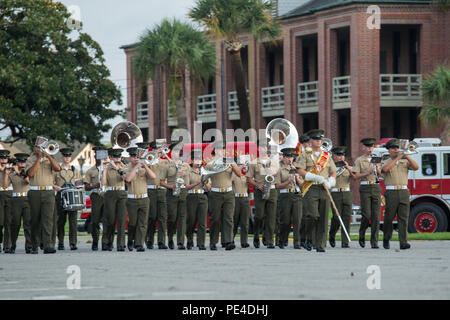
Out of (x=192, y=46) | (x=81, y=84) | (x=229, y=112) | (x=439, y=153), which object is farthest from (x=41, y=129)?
(x=439, y=153)

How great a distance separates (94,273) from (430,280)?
448cm

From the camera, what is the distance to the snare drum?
61.3 feet

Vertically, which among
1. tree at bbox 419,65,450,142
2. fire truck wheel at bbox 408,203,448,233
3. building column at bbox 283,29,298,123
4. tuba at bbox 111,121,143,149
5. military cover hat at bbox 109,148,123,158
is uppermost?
building column at bbox 283,29,298,123

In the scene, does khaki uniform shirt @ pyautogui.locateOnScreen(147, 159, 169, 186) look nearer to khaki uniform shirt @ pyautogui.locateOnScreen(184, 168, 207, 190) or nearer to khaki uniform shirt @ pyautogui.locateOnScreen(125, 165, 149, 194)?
khaki uniform shirt @ pyautogui.locateOnScreen(184, 168, 207, 190)

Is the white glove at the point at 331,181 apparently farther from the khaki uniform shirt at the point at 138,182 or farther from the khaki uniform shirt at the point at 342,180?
the khaki uniform shirt at the point at 138,182

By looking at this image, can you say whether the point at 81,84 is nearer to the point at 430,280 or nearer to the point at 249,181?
the point at 249,181

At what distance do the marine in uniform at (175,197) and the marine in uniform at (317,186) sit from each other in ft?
8.93

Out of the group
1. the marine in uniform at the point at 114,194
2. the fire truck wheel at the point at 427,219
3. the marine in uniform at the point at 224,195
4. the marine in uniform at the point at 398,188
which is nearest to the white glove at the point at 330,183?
the marine in uniform at the point at 398,188

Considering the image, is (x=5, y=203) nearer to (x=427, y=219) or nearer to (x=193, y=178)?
(x=193, y=178)

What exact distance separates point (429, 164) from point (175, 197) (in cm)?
748

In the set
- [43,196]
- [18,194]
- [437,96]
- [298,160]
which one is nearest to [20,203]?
[18,194]

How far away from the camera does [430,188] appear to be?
24.0m

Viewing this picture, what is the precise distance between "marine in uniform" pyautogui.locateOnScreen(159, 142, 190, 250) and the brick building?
72.2 ft

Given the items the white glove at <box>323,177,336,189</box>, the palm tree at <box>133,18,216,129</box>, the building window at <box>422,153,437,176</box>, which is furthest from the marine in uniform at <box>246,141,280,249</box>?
the palm tree at <box>133,18,216,129</box>
